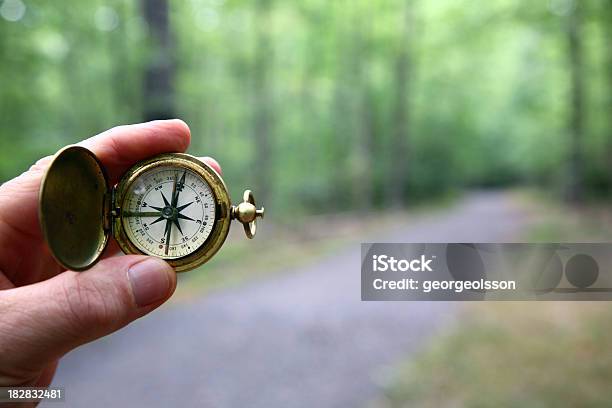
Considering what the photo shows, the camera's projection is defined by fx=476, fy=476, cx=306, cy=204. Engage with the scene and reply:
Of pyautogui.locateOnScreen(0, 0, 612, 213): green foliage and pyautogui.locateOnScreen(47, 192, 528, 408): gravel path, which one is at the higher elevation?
pyautogui.locateOnScreen(0, 0, 612, 213): green foliage

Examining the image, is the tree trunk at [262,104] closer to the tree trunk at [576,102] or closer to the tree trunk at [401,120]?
the tree trunk at [401,120]

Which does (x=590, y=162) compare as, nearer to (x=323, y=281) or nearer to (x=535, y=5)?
(x=535, y=5)

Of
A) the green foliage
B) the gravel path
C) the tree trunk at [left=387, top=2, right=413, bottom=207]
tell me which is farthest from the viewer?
the tree trunk at [left=387, top=2, right=413, bottom=207]

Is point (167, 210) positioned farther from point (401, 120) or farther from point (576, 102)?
point (401, 120)

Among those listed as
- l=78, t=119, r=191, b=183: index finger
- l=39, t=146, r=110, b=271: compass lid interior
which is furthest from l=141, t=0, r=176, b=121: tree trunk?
l=39, t=146, r=110, b=271: compass lid interior

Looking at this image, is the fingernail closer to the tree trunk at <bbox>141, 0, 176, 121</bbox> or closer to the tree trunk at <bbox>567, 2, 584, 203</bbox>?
the tree trunk at <bbox>141, 0, 176, 121</bbox>

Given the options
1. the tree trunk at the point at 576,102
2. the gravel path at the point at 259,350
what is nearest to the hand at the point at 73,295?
the gravel path at the point at 259,350
